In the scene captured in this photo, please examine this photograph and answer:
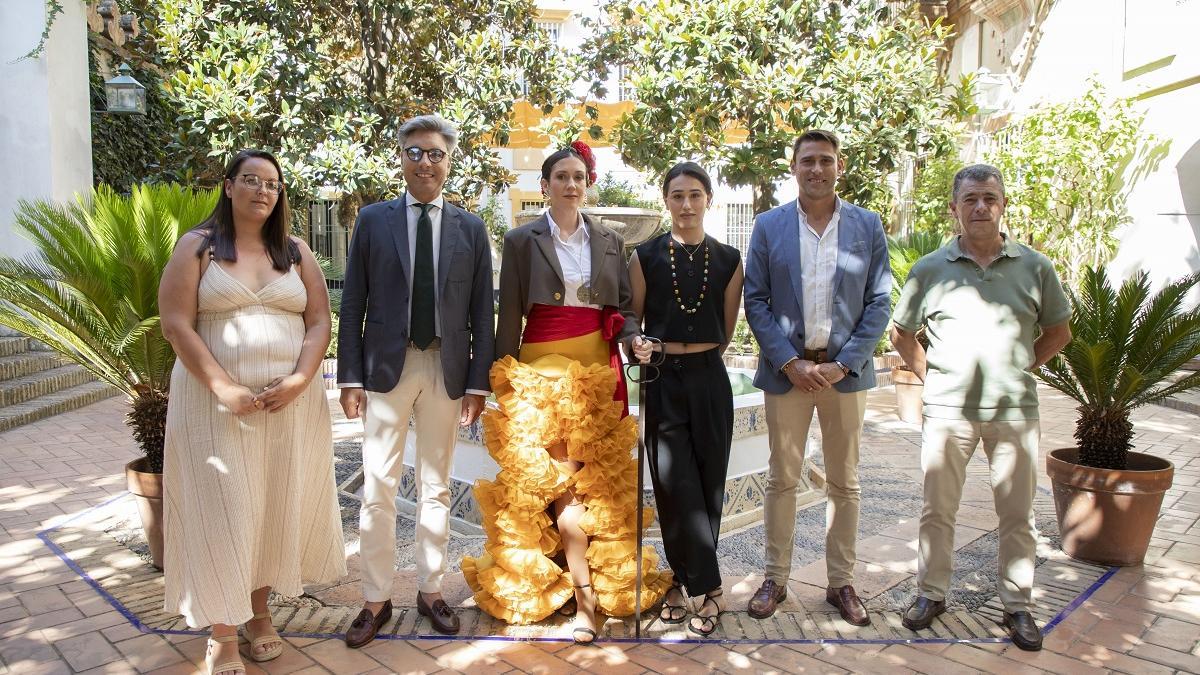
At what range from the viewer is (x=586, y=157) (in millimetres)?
3639

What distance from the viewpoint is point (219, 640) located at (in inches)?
124

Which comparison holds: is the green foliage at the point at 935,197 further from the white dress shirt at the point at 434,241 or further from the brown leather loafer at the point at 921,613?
the white dress shirt at the point at 434,241

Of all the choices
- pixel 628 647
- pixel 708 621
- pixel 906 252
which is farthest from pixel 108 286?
pixel 906 252

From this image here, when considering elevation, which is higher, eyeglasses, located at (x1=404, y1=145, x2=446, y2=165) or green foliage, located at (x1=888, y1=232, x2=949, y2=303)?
eyeglasses, located at (x1=404, y1=145, x2=446, y2=165)

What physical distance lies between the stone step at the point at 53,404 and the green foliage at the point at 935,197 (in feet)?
39.6

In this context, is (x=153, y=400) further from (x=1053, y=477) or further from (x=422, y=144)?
(x=1053, y=477)

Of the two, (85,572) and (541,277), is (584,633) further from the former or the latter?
(85,572)

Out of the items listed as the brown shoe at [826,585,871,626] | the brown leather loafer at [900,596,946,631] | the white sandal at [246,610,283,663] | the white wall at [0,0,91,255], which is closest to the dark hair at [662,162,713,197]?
the brown shoe at [826,585,871,626]

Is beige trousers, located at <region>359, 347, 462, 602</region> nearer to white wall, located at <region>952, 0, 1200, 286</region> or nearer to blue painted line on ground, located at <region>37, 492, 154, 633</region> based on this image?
blue painted line on ground, located at <region>37, 492, 154, 633</region>

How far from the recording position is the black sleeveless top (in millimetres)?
3625

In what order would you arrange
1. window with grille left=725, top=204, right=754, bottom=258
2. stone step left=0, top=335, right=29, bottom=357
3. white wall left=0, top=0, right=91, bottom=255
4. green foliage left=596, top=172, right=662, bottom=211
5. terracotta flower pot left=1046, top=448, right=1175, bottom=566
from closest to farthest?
terracotta flower pot left=1046, top=448, right=1175, bottom=566, stone step left=0, top=335, right=29, bottom=357, white wall left=0, top=0, right=91, bottom=255, green foliage left=596, top=172, right=662, bottom=211, window with grille left=725, top=204, right=754, bottom=258

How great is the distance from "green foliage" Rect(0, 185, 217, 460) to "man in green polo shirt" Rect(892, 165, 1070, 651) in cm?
365

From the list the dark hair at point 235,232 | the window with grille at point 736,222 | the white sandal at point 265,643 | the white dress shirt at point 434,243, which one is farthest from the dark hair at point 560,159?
the window with grille at point 736,222

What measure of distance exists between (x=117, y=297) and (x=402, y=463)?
194cm
